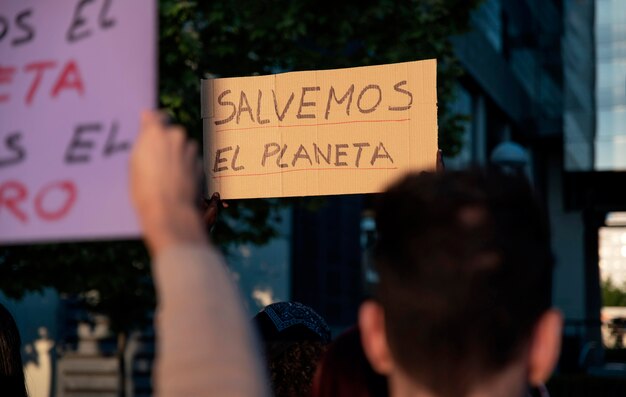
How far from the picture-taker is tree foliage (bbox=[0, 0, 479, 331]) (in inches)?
378

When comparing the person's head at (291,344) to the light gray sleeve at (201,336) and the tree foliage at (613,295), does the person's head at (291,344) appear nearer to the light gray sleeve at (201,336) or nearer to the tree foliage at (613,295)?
the light gray sleeve at (201,336)

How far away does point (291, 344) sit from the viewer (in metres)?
3.02

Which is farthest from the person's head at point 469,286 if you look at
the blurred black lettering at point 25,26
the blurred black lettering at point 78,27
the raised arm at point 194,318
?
the blurred black lettering at point 25,26

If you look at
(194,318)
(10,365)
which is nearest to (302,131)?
(10,365)

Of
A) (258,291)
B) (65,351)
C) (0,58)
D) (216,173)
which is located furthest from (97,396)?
(0,58)

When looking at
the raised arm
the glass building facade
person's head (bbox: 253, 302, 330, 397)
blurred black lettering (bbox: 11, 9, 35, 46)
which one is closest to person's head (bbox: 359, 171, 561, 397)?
the raised arm

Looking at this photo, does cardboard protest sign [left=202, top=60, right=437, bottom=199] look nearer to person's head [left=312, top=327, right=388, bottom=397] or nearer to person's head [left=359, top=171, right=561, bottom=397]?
person's head [left=312, top=327, right=388, bottom=397]

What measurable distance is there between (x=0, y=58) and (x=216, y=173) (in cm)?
168

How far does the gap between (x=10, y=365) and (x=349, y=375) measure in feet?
5.52

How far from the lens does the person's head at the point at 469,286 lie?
139cm

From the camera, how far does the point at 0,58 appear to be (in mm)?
1884

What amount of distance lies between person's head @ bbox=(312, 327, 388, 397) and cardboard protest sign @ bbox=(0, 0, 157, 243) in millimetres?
443

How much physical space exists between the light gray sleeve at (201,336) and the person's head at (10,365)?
204 centimetres

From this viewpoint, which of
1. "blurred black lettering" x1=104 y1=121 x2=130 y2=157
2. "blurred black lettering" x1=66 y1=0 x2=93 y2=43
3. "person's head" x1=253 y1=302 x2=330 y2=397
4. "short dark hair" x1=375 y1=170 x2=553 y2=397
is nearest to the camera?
"short dark hair" x1=375 y1=170 x2=553 y2=397
